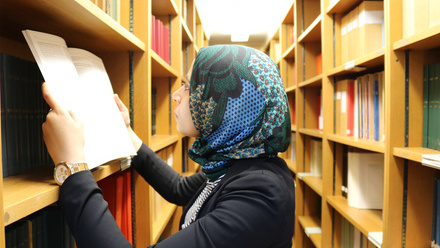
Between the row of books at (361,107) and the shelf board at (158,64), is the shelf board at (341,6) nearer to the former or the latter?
the row of books at (361,107)

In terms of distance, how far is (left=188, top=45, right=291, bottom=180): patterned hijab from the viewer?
88 cm

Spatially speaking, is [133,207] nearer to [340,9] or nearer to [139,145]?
[139,145]

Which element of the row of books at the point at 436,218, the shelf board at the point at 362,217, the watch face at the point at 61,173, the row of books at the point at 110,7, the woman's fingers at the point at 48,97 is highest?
the row of books at the point at 110,7

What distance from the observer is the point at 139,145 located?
1.18 metres

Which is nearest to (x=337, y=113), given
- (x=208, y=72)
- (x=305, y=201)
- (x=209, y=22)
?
(x=305, y=201)

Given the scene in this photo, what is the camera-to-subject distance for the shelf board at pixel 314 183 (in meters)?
2.16

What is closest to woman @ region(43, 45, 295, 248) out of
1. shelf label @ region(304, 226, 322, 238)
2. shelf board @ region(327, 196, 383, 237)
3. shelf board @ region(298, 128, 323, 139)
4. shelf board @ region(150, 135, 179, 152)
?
shelf board @ region(150, 135, 179, 152)

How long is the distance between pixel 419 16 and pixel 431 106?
0.34 metres

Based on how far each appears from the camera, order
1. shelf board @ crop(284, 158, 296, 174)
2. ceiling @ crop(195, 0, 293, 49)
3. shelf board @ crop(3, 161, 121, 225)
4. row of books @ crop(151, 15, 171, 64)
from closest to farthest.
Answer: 1. shelf board @ crop(3, 161, 121, 225)
2. row of books @ crop(151, 15, 171, 64)
3. shelf board @ crop(284, 158, 296, 174)
4. ceiling @ crop(195, 0, 293, 49)

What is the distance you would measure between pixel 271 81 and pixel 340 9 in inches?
50.2

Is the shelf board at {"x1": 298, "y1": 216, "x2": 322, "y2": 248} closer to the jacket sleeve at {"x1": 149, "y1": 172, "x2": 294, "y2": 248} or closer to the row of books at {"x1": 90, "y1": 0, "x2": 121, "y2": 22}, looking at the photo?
the jacket sleeve at {"x1": 149, "y1": 172, "x2": 294, "y2": 248}

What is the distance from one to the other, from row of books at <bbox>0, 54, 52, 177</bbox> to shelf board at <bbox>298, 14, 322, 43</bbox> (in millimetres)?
1794

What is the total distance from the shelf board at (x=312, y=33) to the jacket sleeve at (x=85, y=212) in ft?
6.10

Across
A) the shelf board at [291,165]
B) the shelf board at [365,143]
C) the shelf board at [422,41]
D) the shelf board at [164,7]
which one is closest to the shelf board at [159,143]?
the shelf board at [164,7]
